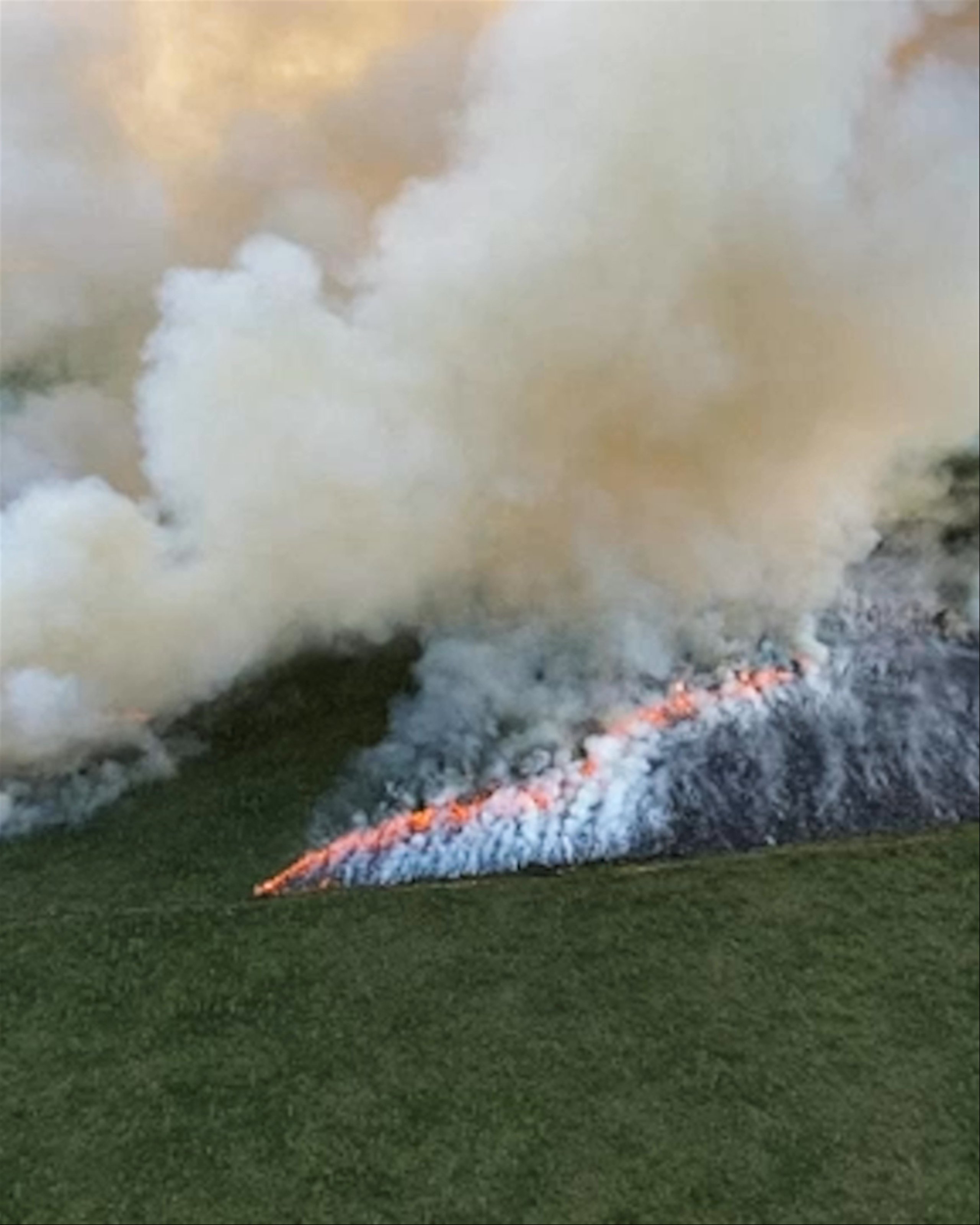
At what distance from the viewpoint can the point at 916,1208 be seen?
176 inches

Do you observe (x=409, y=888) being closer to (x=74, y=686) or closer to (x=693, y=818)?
(x=693, y=818)

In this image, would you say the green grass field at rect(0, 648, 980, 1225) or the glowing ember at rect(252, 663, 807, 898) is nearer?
the green grass field at rect(0, 648, 980, 1225)

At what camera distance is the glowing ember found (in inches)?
228

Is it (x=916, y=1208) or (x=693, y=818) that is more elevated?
(x=693, y=818)

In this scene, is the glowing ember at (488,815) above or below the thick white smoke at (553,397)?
below

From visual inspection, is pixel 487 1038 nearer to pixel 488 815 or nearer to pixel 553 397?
pixel 488 815

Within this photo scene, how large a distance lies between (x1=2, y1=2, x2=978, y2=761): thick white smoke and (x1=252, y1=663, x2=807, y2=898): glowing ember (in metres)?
0.38

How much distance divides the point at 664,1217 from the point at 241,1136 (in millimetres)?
1240

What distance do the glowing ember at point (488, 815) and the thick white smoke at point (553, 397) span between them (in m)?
0.38

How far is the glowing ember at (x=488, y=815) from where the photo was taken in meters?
5.79

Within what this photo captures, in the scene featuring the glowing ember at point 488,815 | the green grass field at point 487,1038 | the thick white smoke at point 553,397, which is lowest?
the green grass field at point 487,1038

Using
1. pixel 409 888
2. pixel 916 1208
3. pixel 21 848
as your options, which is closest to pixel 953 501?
pixel 409 888

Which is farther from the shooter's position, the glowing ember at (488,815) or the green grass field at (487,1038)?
the glowing ember at (488,815)

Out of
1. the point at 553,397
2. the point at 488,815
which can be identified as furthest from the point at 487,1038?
the point at 553,397
